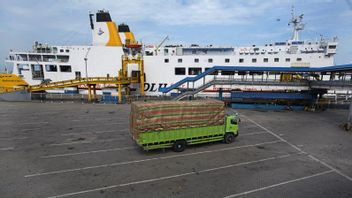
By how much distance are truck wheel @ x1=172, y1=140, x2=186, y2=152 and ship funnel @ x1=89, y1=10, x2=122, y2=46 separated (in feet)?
97.1

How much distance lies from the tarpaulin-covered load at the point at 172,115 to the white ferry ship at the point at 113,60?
22.5 meters

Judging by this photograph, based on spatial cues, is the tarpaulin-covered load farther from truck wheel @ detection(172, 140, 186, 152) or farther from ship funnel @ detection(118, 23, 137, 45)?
ship funnel @ detection(118, 23, 137, 45)

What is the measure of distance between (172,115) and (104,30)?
30.9 meters

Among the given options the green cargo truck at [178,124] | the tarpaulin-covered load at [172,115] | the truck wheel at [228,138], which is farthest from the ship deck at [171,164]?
the tarpaulin-covered load at [172,115]

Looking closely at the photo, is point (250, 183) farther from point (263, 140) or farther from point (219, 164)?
point (263, 140)

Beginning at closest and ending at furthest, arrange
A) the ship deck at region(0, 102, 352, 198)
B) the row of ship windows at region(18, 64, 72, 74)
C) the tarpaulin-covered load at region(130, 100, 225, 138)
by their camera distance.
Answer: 1. the ship deck at region(0, 102, 352, 198)
2. the tarpaulin-covered load at region(130, 100, 225, 138)
3. the row of ship windows at region(18, 64, 72, 74)

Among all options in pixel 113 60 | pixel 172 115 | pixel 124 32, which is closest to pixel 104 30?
pixel 113 60

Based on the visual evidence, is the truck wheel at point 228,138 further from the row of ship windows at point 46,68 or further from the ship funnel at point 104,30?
the row of ship windows at point 46,68

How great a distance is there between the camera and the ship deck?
8945 mm

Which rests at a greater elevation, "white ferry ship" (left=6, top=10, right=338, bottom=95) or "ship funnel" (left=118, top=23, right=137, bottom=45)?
"ship funnel" (left=118, top=23, right=137, bottom=45)

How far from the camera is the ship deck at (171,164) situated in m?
8.95

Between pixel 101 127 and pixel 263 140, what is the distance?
1462 centimetres

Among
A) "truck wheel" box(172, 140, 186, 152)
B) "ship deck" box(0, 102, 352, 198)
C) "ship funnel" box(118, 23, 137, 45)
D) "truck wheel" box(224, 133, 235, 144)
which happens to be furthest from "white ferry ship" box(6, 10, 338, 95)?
"truck wheel" box(172, 140, 186, 152)

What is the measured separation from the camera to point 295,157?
500 inches
